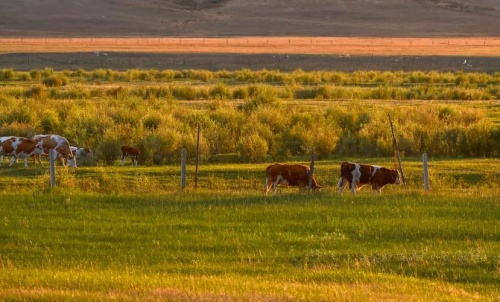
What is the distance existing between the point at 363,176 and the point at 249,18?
133 m

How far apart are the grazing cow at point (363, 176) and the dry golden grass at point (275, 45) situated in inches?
3169

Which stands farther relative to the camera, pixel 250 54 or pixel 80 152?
pixel 250 54

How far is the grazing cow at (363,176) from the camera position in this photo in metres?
21.5

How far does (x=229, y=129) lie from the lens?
109 feet

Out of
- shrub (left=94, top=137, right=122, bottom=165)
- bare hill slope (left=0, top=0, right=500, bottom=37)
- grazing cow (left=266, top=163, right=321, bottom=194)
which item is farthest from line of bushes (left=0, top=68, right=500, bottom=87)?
bare hill slope (left=0, top=0, right=500, bottom=37)

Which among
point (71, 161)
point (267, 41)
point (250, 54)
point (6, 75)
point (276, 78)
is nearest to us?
point (71, 161)

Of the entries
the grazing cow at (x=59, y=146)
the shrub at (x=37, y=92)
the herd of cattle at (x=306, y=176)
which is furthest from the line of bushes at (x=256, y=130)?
the shrub at (x=37, y=92)

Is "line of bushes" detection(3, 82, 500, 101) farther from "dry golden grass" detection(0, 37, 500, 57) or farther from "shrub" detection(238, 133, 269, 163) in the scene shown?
"dry golden grass" detection(0, 37, 500, 57)

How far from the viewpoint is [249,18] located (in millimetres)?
152750

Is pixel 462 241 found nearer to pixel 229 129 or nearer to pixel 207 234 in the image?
pixel 207 234

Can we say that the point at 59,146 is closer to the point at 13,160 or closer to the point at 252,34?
the point at 13,160

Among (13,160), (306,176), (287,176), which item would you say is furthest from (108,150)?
(306,176)

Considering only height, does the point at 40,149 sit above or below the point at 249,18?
above

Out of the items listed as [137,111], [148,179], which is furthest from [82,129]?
[148,179]
